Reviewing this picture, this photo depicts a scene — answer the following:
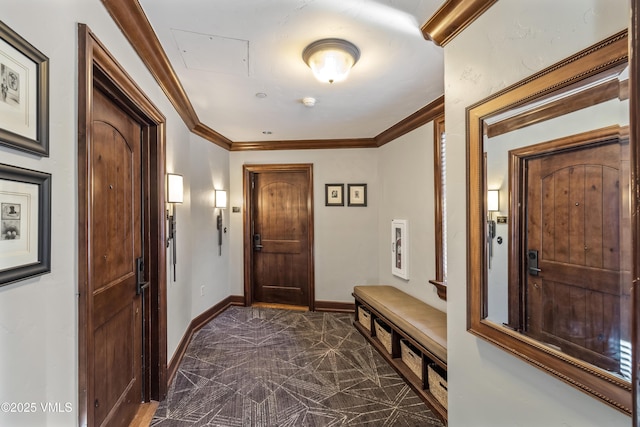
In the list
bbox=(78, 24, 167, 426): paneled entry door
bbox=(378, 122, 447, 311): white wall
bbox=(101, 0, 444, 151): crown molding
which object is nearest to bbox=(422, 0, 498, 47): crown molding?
bbox=(101, 0, 444, 151): crown molding

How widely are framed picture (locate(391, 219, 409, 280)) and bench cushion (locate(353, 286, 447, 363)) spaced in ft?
0.78

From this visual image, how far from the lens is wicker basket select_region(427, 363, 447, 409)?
6.85 feet

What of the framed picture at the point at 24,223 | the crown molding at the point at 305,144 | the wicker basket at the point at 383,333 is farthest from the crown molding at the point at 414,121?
the framed picture at the point at 24,223

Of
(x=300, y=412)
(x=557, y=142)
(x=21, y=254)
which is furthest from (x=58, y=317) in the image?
(x=557, y=142)

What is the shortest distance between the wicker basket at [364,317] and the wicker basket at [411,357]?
2.13ft

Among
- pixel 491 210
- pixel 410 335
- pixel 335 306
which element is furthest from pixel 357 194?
pixel 491 210

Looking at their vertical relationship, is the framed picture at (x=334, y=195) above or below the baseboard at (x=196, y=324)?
above

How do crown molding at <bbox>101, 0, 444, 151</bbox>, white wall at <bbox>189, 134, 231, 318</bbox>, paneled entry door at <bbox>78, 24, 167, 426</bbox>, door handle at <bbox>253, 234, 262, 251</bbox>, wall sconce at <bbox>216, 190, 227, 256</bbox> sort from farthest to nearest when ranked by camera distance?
door handle at <bbox>253, 234, 262, 251</bbox> → wall sconce at <bbox>216, 190, 227, 256</bbox> → white wall at <bbox>189, 134, 231, 318</bbox> → crown molding at <bbox>101, 0, 444, 151</bbox> → paneled entry door at <bbox>78, 24, 167, 426</bbox>

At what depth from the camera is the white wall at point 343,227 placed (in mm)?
4195

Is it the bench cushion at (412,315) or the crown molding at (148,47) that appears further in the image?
the bench cushion at (412,315)

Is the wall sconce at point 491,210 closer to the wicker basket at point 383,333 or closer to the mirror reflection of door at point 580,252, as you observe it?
the mirror reflection of door at point 580,252

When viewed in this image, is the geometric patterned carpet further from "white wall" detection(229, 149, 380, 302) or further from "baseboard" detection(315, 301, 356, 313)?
"white wall" detection(229, 149, 380, 302)

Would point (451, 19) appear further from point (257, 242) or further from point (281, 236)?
point (257, 242)

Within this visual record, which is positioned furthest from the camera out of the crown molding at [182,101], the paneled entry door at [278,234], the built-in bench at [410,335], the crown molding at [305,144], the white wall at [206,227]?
the paneled entry door at [278,234]
